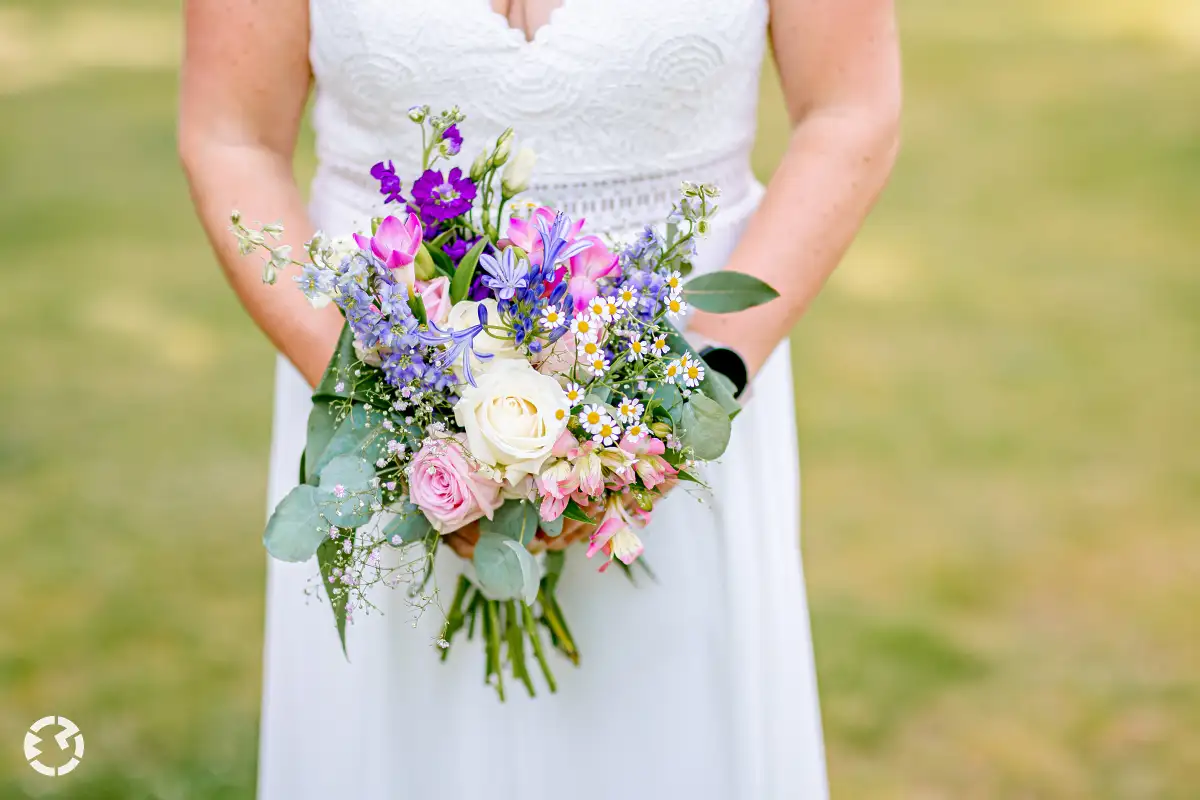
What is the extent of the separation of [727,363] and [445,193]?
A: 47cm

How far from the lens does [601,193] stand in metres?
1.96

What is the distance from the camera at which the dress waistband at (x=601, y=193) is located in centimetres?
194

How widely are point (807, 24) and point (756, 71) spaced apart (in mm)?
130

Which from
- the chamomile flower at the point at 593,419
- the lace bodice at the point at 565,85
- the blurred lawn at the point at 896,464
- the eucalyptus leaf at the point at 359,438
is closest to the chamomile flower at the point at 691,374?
the chamomile flower at the point at 593,419

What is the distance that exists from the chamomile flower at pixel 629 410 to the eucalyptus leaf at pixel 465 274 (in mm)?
229

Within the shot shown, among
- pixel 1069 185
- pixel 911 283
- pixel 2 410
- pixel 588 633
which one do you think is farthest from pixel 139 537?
pixel 1069 185

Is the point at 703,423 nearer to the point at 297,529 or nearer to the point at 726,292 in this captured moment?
the point at 726,292

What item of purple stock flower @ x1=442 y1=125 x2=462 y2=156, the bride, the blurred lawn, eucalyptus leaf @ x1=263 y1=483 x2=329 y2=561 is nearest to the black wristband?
the bride

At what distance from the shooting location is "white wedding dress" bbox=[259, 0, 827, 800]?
78.0 inches

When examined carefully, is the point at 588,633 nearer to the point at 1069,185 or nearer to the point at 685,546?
the point at 685,546

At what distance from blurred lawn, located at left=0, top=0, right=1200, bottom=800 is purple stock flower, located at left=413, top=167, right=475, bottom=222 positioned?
7.47 feet

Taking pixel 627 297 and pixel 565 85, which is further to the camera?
pixel 565 85

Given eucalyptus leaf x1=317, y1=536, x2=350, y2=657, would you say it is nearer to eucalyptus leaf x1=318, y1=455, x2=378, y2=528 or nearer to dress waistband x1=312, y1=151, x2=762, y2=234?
eucalyptus leaf x1=318, y1=455, x2=378, y2=528

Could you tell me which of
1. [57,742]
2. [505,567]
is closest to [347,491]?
[505,567]
